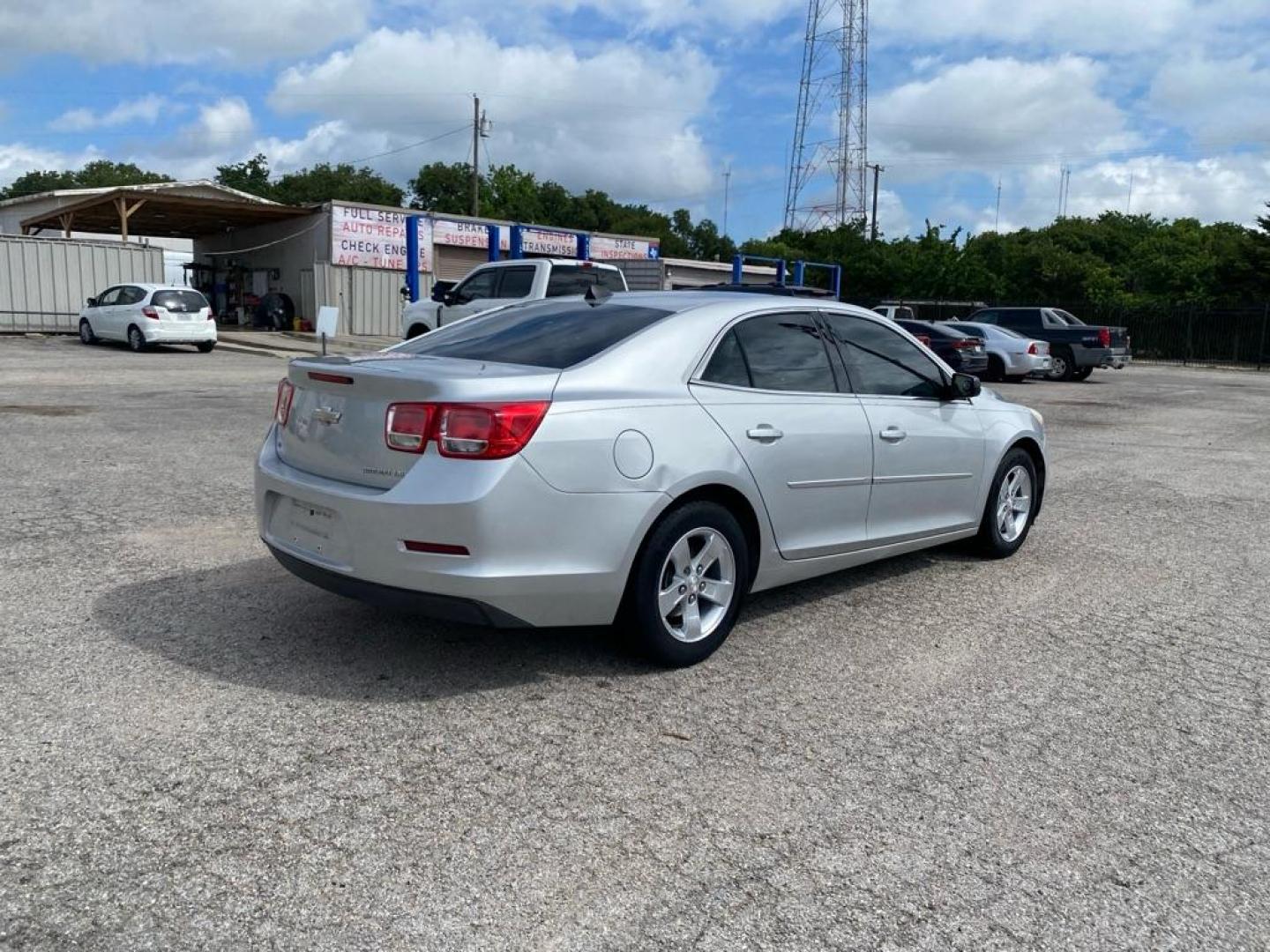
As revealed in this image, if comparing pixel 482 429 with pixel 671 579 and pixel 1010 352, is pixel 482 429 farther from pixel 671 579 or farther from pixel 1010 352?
pixel 1010 352

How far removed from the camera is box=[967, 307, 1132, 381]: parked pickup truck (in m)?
25.5

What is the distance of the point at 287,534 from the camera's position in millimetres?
4379

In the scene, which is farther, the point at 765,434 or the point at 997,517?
the point at 997,517

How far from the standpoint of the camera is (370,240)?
1267 inches

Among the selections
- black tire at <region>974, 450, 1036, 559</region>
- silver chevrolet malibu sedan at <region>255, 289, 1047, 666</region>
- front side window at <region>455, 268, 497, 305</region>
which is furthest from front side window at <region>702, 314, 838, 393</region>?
front side window at <region>455, 268, 497, 305</region>

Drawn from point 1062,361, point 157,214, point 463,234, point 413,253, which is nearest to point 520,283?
point 413,253

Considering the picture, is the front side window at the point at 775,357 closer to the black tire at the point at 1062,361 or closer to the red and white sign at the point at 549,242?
the black tire at the point at 1062,361

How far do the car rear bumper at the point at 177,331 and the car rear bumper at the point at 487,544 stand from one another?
2104 centimetres

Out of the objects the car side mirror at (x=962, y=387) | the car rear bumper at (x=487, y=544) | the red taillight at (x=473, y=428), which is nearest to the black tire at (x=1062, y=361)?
the car side mirror at (x=962, y=387)

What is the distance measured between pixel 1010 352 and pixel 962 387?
19707 mm

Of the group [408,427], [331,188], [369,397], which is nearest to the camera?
[408,427]

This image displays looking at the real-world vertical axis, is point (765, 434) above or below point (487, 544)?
above

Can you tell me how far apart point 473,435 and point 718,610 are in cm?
136

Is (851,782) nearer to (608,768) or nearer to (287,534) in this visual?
(608,768)
